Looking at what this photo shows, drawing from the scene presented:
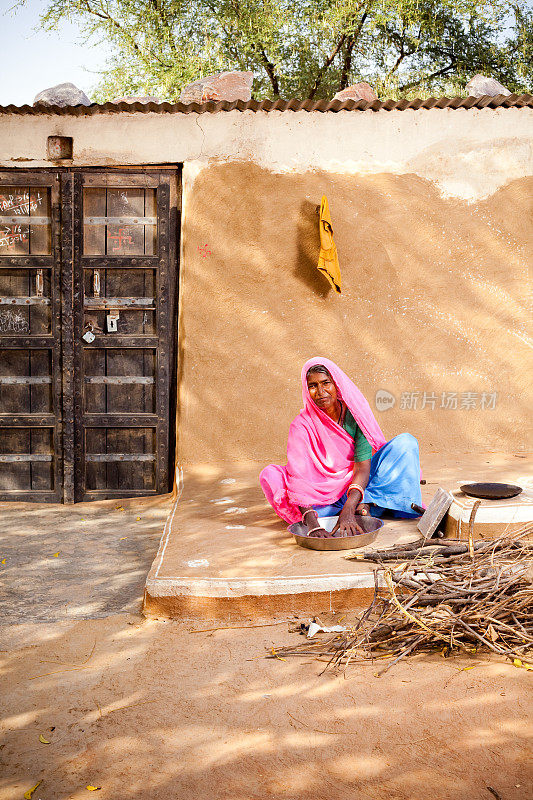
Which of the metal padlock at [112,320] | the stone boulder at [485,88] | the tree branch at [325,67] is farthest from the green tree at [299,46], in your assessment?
the metal padlock at [112,320]

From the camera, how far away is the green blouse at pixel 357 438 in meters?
4.13

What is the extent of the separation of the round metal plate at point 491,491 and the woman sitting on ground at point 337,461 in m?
0.31

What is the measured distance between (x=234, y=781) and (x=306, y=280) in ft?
13.6

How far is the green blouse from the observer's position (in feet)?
13.5

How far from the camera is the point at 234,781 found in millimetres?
2211

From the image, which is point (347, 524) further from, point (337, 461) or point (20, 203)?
point (20, 203)

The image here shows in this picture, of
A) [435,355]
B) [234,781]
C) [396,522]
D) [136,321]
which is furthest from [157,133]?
[234,781]

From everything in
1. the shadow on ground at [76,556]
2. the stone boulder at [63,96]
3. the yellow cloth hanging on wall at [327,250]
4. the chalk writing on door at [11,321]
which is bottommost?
the shadow on ground at [76,556]

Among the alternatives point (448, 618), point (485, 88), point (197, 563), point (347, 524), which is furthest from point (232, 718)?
point (485, 88)

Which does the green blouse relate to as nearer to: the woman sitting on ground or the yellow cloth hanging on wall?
the woman sitting on ground

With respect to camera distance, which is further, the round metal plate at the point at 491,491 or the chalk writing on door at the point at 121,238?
the chalk writing on door at the point at 121,238

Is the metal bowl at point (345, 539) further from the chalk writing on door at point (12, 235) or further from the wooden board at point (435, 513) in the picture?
the chalk writing on door at point (12, 235)

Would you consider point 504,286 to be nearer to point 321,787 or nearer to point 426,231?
point 426,231

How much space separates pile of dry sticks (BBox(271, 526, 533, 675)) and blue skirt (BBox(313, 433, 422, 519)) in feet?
2.94
